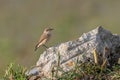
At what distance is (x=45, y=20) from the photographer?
38.4 metres

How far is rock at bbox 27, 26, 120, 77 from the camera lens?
14078 mm

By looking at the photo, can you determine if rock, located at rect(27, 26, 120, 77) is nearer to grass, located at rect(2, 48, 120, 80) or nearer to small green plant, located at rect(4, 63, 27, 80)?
grass, located at rect(2, 48, 120, 80)


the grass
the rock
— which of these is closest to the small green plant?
the grass

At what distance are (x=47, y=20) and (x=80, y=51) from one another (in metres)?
24.0

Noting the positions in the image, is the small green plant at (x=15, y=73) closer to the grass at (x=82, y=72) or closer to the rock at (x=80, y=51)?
the grass at (x=82, y=72)

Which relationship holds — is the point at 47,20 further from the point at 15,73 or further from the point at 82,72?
the point at 82,72

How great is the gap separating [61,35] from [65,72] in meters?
19.2

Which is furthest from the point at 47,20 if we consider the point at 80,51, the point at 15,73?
the point at 15,73

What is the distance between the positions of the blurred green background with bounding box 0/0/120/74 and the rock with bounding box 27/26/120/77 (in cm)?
1453

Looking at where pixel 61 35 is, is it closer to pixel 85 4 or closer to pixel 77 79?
pixel 85 4

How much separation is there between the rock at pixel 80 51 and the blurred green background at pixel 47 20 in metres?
14.5

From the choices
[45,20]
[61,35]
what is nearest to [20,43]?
[61,35]

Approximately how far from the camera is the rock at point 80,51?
14.1 metres

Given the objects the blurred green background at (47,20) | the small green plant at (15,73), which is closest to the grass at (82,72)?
the small green plant at (15,73)
